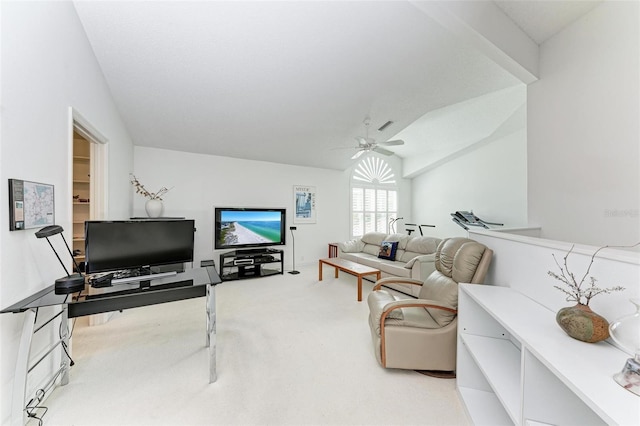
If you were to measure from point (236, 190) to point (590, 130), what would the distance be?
5139 mm

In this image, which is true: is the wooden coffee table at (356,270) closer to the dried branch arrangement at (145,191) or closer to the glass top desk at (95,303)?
the glass top desk at (95,303)

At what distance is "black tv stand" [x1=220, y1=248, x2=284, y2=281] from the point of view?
457 cm

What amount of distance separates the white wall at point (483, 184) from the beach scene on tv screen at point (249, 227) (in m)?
4.71

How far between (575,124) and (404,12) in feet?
6.64

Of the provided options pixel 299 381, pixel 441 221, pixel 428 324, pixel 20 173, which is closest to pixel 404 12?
pixel 428 324

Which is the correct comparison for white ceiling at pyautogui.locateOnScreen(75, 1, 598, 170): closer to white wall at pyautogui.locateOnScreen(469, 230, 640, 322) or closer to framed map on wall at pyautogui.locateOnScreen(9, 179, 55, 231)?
framed map on wall at pyautogui.locateOnScreen(9, 179, 55, 231)

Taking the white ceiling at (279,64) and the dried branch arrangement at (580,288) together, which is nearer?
the dried branch arrangement at (580,288)

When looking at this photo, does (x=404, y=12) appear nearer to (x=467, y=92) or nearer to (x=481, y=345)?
(x=467, y=92)

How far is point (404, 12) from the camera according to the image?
2.28m

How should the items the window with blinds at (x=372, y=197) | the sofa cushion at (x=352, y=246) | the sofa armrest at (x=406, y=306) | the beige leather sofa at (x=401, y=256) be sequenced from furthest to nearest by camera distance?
the window with blinds at (x=372, y=197) → the sofa cushion at (x=352, y=246) → the beige leather sofa at (x=401, y=256) → the sofa armrest at (x=406, y=306)

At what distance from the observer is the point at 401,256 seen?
4.85m

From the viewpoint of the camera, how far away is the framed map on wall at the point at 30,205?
1449 millimetres

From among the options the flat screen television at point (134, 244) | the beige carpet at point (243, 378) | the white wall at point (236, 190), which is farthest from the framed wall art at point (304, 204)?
the flat screen television at point (134, 244)

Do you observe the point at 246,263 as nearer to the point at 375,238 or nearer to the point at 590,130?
the point at 375,238
